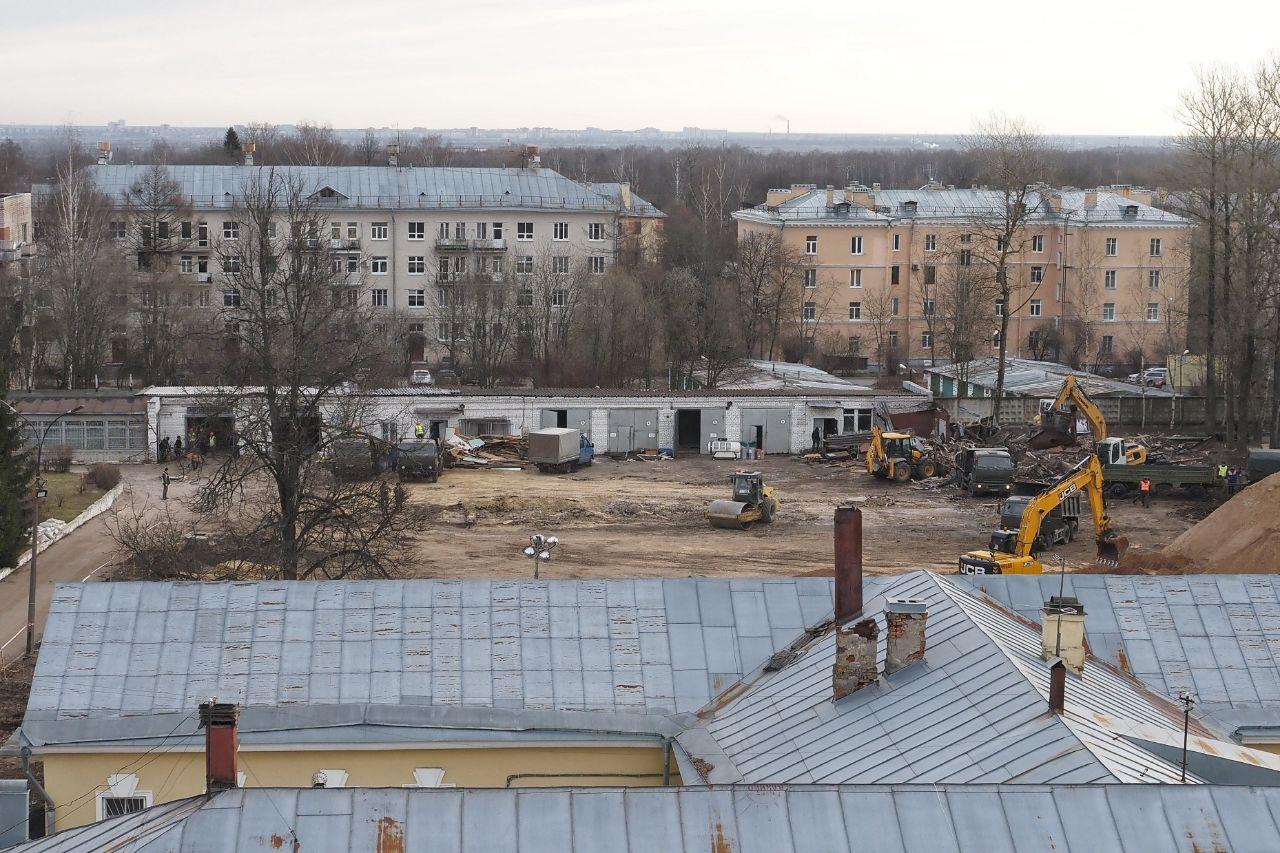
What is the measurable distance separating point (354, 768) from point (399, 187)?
190 ft

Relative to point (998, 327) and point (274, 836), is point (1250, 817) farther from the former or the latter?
point (998, 327)

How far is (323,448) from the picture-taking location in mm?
28594

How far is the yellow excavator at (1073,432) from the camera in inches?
1572

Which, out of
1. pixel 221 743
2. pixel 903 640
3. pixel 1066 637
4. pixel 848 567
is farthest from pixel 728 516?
pixel 221 743

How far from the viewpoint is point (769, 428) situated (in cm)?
5191

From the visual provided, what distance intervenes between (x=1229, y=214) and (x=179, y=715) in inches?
1736

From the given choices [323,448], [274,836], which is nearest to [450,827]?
[274,836]

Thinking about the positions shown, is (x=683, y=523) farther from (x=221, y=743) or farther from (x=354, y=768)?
(x=221, y=743)

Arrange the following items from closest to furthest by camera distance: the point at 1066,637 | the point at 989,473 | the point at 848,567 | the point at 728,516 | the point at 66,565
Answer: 1. the point at 1066,637
2. the point at 848,567
3. the point at 66,565
4. the point at 728,516
5. the point at 989,473

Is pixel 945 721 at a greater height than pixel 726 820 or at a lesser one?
lesser

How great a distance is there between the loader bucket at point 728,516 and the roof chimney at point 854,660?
85.3 feet

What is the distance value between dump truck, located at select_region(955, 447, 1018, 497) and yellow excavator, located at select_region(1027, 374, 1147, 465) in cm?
191

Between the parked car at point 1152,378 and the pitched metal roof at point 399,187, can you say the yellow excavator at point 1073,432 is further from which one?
the pitched metal roof at point 399,187

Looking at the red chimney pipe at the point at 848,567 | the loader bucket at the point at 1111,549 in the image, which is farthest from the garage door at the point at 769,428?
the red chimney pipe at the point at 848,567
